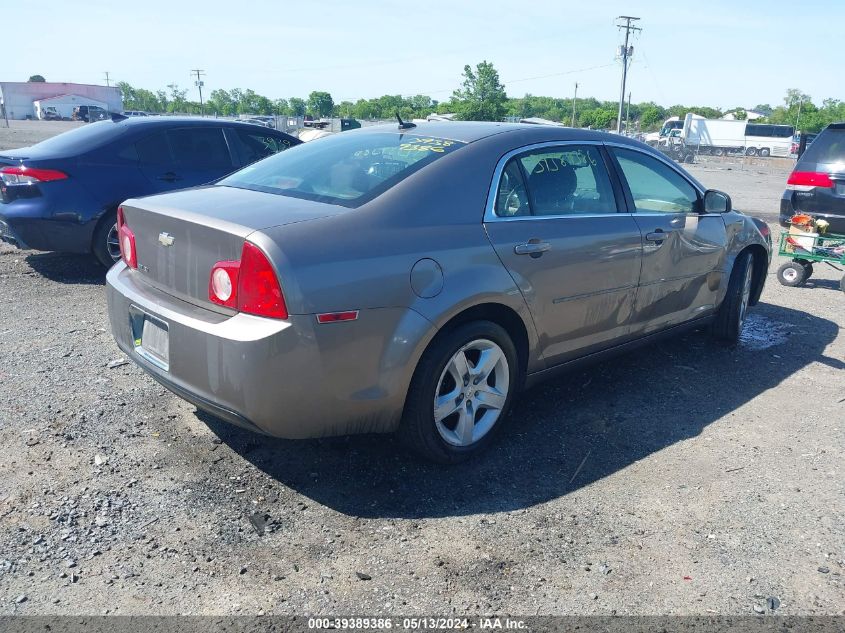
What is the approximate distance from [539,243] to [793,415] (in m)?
2.04

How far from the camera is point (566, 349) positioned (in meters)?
4.05

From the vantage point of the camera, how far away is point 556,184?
4035 mm

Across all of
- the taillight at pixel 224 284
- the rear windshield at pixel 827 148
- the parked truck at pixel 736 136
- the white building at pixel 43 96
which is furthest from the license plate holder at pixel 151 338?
the white building at pixel 43 96

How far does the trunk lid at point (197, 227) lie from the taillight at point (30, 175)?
11.9ft

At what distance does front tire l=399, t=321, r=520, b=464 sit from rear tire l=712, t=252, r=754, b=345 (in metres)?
2.45

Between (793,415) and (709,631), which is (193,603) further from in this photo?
(793,415)

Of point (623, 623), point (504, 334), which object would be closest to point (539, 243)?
point (504, 334)

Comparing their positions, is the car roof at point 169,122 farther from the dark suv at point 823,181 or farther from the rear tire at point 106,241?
the dark suv at point 823,181

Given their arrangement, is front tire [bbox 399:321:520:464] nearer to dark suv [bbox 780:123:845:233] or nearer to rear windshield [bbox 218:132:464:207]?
rear windshield [bbox 218:132:464:207]

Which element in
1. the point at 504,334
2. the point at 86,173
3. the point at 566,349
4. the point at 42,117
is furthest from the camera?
the point at 42,117

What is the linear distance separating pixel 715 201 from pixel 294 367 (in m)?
3.50

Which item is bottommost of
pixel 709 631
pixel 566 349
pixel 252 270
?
pixel 709 631

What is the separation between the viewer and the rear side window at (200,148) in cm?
744

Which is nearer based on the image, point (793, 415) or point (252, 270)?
point (252, 270)
